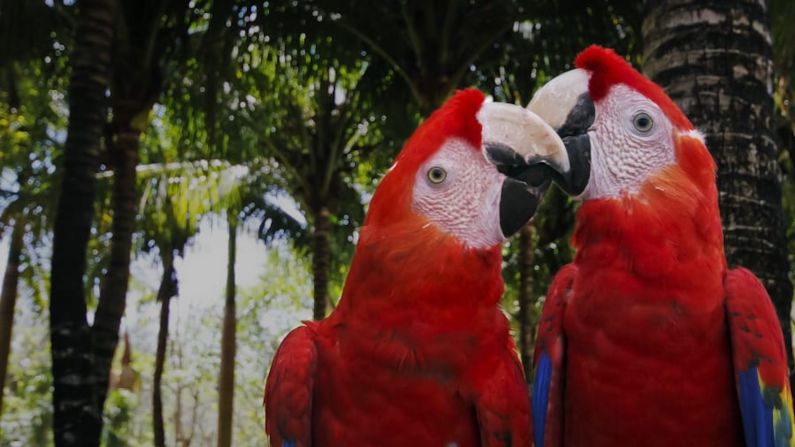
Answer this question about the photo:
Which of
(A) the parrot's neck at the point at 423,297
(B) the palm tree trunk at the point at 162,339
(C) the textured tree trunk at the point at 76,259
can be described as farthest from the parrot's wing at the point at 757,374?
(B) the palm tree trunk at the point at 162,339

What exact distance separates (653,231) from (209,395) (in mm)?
33953

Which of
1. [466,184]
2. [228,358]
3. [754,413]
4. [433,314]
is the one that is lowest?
[228,358]

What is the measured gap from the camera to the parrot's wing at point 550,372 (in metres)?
1.63

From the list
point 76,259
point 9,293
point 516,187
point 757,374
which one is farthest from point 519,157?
point 9,293

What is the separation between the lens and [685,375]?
1475 mm

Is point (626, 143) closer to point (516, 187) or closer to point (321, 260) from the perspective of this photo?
point (516, 187)

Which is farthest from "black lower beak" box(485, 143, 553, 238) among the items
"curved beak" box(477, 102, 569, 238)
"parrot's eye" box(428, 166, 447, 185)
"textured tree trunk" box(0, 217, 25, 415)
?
"textured tree trunk" box(0, 217, 25, 415)

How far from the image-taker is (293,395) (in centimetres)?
162

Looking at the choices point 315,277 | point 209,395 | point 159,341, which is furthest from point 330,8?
point 209,395

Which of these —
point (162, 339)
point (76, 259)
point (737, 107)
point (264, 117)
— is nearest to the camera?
point (737, 107)

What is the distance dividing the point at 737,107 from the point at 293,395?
4.95 ft

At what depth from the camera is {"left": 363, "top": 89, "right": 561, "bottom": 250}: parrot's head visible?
158 centimetres

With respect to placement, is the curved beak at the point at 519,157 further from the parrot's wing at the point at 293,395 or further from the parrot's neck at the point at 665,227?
the parrot's wing at the point at 293,395

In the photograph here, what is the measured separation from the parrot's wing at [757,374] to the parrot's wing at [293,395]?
0.87 meters
